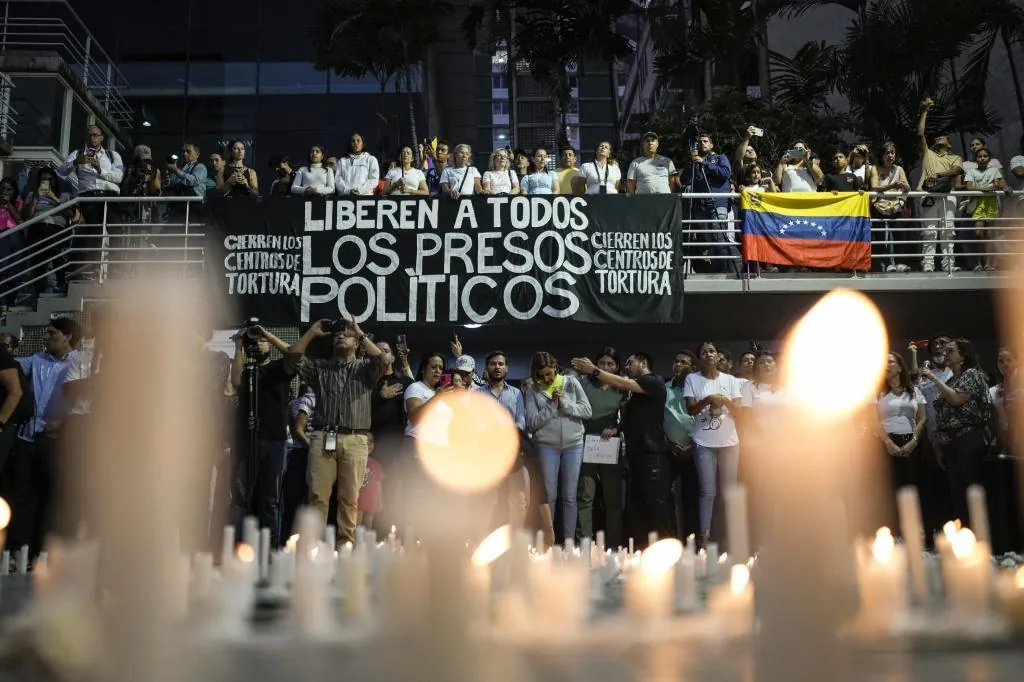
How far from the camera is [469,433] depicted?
29.3ft

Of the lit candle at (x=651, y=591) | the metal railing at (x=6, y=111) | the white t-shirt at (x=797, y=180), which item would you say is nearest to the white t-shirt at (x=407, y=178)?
the white t-shirt at (x=797, y=180)

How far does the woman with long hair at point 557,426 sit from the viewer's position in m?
9.38

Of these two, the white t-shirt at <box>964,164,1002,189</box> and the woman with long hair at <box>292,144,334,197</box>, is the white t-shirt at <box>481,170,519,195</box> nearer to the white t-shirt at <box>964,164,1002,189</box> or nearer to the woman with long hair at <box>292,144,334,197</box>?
the woman with long hair at <box>292,144,334,197</box>

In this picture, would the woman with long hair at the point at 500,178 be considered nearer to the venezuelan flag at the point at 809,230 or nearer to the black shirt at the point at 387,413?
the venezuelan flag at the point at 809,230

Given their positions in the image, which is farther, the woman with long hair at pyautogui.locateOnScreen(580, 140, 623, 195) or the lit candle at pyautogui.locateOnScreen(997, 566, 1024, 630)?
the woman with long hair at pyautogui.locateOnScreen(580, 140, 623, 195)

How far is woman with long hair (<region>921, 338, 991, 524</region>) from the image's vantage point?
9.09 m

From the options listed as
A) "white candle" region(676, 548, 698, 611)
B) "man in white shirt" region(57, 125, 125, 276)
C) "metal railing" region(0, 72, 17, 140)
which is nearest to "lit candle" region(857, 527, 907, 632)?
"white candle" region(676, 548, 698, 611)

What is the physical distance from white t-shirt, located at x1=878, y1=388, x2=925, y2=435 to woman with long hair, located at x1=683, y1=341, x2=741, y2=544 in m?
1.33

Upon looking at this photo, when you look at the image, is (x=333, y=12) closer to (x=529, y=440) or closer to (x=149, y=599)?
(x=529, y=440)

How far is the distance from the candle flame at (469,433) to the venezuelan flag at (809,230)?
4736 millimetres

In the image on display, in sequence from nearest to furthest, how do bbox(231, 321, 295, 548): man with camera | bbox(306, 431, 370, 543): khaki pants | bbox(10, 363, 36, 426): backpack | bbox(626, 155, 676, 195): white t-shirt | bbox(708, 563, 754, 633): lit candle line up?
bbox(708, 563, 754, 633): lit candle < bbox(10, 363, 36, 426): backpack < bbox(306, 431, 370, 543): khaki pants < bbox(231, 321, 295, 548): man with camera < bbox(626, 155, 676, 195): white t-shirt

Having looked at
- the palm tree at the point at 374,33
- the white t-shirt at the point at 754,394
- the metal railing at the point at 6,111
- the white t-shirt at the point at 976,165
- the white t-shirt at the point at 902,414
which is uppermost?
the palm tree at the point at 374,33

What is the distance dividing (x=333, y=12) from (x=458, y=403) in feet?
42.4

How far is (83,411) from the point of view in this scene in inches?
338
